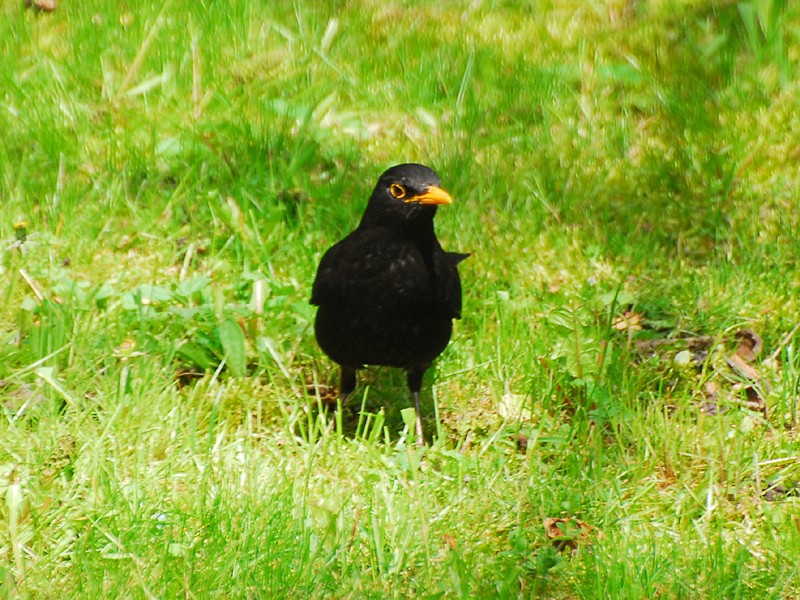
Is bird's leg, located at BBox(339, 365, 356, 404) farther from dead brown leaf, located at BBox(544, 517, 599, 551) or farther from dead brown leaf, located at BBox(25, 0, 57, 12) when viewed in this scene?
dead brown leaf, located at BBox(25, 0, 57, 12)

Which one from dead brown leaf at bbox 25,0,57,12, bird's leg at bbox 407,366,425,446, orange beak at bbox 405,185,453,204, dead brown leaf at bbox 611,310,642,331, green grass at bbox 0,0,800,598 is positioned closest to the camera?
green grass at bbox 0,0,800,598

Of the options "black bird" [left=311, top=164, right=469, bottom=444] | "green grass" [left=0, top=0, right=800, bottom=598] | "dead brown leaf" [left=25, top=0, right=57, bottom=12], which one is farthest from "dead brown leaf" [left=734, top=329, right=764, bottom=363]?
"dead brown leaf" [left=25, top=0, right=57, bottom=12]

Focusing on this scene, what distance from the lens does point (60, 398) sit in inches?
141

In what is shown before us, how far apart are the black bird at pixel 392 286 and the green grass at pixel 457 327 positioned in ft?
0.86

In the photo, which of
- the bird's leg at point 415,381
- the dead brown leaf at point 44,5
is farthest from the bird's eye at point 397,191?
the dead brown leaf at point 44,5

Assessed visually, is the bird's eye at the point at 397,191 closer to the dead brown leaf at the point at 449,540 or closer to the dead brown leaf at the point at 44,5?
the dead brown leaf at the point at 449,540

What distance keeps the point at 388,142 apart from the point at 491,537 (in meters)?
2.54

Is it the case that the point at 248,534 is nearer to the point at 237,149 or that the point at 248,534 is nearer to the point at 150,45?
the point at 237,149

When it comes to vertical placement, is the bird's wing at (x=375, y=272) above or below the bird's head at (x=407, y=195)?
below

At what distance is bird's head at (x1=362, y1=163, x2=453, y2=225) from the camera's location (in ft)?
12.3

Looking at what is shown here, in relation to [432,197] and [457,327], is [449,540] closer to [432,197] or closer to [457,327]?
[432,197]

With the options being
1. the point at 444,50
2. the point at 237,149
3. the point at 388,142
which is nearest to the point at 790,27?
the point at 444,50

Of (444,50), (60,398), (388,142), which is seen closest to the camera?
(60,398)

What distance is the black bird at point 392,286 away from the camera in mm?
3799
